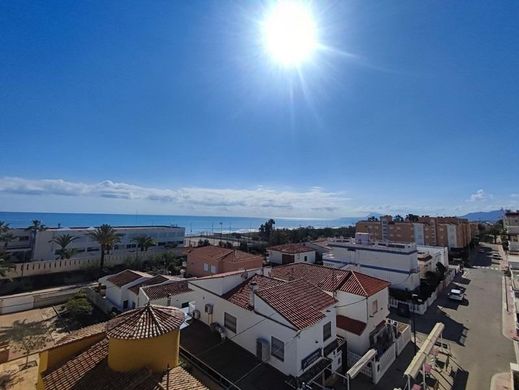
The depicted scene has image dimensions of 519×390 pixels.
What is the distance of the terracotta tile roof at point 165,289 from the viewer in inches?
949

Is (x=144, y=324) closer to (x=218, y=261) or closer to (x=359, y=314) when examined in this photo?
(x=359, y=314)

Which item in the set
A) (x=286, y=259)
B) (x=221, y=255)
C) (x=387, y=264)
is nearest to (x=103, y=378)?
(x=221, y=255)

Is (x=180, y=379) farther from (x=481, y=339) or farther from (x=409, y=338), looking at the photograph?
(x=481, y=339)

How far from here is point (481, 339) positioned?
70.9 feet

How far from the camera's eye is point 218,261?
36250mm

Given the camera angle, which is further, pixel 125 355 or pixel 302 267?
pixel 302 267

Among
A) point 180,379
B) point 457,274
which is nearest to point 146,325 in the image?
point 180,379

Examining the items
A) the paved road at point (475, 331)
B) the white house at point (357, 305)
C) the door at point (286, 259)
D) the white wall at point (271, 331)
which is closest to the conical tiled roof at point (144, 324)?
the white wall at point (271, 331)

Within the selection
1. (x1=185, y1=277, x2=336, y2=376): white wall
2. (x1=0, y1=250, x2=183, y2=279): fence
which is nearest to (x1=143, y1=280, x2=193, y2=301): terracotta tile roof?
(x1=185, y1=277, x2=336, y2=376): white wall

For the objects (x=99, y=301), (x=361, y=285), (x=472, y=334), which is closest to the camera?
(x=361, y=285)

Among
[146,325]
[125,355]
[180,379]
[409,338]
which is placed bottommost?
[409,338]

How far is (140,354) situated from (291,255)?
1344 inches

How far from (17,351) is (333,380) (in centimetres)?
2261

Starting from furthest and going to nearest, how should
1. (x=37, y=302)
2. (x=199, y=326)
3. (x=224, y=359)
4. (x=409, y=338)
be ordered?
(x=37, y=302) → (x=409, y=338) → (x=199, y=326) → (x=224, y=359)
